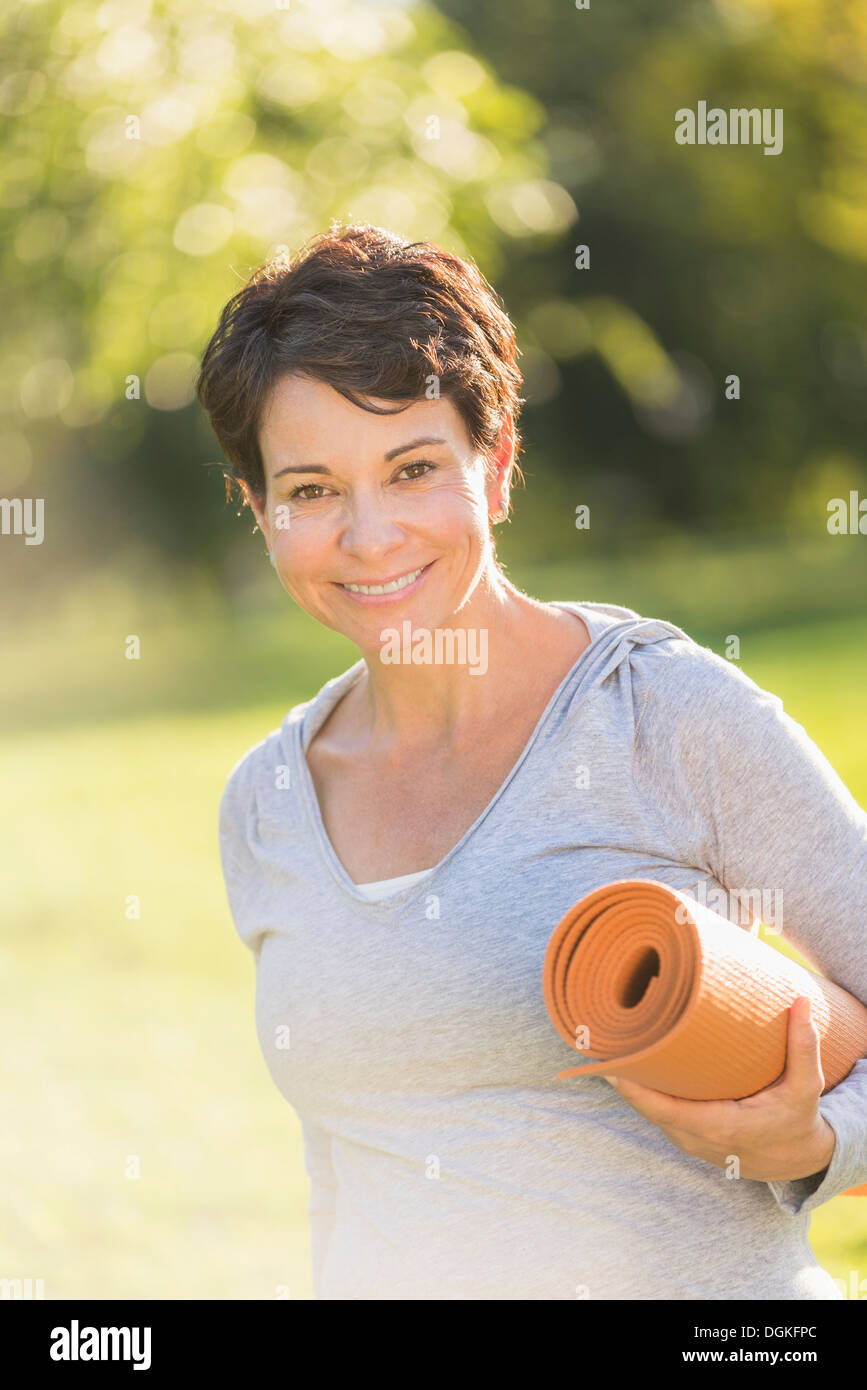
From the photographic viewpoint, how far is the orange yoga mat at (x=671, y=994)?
170 centimetres

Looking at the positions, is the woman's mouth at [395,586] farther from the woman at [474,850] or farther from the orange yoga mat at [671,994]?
the orange yoga mat at [671,994]

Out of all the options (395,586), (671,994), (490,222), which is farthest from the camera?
(490,222)

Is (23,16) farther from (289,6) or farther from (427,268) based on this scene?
(427,268)

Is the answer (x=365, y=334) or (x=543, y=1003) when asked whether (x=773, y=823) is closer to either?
(x=543, y=1003)

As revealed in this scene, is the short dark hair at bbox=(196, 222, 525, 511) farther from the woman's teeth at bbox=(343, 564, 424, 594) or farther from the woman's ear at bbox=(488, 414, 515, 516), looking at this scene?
the woman's teeth at bbox=(343, 564, 424, 594)

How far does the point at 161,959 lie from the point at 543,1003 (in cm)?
646

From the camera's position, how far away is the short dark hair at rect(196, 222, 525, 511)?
2.04 meters

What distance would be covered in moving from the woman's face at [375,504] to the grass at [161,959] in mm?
Result: 2650

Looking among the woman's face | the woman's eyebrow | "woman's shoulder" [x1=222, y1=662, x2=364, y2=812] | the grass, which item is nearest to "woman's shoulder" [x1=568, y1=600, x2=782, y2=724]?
the woman's face

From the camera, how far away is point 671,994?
5.70ft

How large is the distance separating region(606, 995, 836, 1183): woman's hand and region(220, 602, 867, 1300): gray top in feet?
0.26

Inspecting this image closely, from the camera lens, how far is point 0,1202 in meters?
5.47

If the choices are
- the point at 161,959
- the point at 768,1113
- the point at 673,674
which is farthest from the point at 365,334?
the point at 161,959
